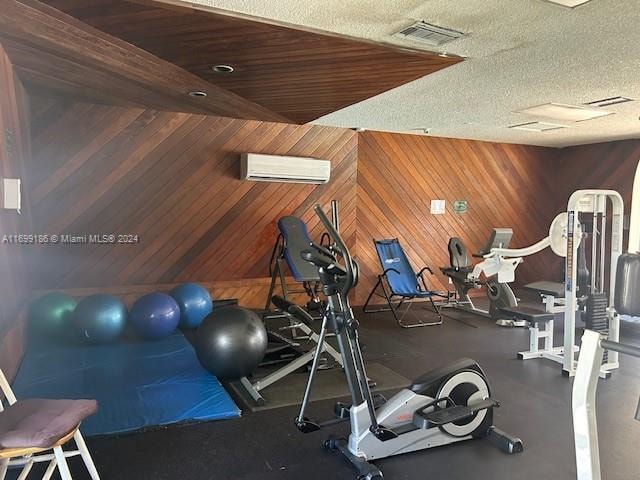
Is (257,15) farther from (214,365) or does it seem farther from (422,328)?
(422,328)

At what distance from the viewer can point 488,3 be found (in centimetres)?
250

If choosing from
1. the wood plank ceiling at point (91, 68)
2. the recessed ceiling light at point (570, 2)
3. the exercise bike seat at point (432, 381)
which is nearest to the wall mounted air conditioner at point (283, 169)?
the wood plank ceiling at point (91, 68)

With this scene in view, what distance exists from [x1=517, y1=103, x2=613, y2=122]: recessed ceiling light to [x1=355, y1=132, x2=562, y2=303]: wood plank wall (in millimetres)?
1941

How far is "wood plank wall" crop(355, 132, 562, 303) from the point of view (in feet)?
22.0

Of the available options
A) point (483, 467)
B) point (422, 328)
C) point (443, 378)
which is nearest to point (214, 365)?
point (443, 378)

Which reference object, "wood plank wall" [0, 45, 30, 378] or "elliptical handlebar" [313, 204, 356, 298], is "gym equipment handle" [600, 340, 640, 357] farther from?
"wood plank wall" [0, 45, 30, 378]

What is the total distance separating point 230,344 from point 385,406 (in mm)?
1253

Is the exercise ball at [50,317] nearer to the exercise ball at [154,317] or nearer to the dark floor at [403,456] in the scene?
the exercise ball at [154,317]

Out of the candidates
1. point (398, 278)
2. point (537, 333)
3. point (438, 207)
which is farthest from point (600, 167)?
point (537, 333)

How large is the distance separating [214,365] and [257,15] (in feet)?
7.73

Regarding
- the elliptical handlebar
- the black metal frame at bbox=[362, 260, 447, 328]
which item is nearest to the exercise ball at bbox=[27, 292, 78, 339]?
the elliptical handlebar

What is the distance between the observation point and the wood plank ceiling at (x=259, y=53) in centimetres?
268

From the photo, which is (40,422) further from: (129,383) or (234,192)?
(234,192)

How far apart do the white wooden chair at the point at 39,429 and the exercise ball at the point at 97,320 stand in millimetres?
2253
